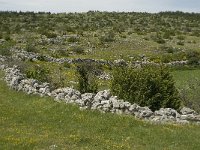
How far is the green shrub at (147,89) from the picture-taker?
2389cm

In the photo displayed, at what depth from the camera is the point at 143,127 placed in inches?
758

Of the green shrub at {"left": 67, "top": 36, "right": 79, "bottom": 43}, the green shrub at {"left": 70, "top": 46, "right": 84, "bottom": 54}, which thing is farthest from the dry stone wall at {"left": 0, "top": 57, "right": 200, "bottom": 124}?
the green shrub at {"left": 67, "top": 36, "right": 79, "bottom": 43}

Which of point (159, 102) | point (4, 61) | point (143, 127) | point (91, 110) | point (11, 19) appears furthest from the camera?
point (11, 19)

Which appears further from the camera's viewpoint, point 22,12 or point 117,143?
point 22,12

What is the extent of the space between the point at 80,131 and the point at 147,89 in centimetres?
620

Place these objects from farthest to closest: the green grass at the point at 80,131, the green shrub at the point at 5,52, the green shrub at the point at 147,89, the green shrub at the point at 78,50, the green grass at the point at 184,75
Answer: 1. the green shrub at the point at 78,50
2. the green shrub at the point at 5,52
3. the green grass at the point at 184,75
4. the green shrub at the point at 147,89
5. the green grass at the point at 80,131

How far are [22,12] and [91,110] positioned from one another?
286 ft

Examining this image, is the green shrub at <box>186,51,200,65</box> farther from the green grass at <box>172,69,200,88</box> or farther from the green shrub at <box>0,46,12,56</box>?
the green shrub at <box>0,46,12,56</box>

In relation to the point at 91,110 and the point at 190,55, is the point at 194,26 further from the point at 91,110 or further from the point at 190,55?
the point at 91,110

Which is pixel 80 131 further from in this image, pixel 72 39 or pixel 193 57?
pixel 72 39

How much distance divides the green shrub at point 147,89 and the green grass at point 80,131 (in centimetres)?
348

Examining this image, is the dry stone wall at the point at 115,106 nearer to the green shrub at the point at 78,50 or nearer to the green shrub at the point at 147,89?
the green shrub at the point at 147,89

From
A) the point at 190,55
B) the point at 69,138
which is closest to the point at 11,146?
the point at 69,138

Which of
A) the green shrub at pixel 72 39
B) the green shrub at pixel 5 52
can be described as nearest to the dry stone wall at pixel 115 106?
the green shrub at pixel 5 52
